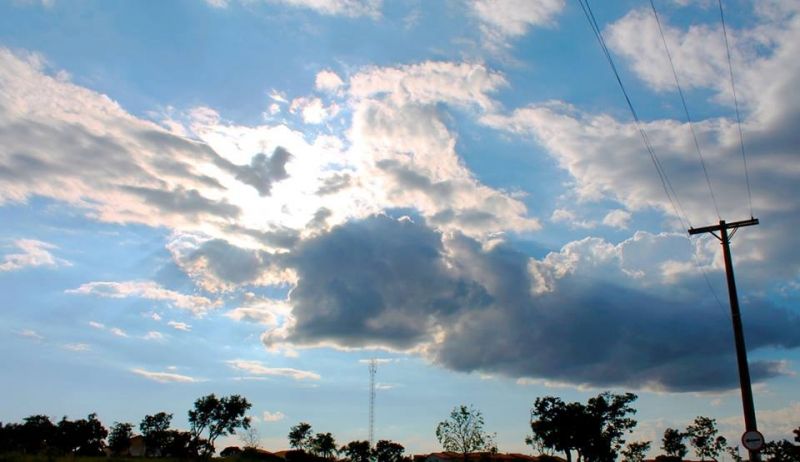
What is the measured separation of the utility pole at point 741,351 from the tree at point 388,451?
379ft

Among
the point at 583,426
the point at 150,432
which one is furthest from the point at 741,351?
the point at 150,432

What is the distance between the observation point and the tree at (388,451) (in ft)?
435

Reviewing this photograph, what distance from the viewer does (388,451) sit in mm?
133125

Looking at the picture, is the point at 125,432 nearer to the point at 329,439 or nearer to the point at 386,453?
the point at 329,439

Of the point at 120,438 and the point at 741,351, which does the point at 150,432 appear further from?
the point at 741,351

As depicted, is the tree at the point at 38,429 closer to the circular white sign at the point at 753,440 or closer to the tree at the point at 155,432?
the tree at the point at 155,432

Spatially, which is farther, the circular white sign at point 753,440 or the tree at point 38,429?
the tree at point 38,429

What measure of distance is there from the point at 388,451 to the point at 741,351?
118 metres

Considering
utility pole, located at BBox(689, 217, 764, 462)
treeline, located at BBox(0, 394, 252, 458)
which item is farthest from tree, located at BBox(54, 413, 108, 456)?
utility pole, located at BBox(689, 217, 764, 462)

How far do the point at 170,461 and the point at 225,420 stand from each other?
78.7 metres

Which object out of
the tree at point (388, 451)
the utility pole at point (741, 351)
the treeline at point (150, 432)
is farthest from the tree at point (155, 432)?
the utility pole at point (741, 351)

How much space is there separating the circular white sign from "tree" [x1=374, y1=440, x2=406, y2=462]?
118 metres

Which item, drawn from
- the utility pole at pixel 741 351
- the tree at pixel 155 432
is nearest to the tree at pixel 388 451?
the tree at pixel 155 432

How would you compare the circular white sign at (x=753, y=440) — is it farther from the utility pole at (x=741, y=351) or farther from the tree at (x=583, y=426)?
the tree at (x=583, y=426)
